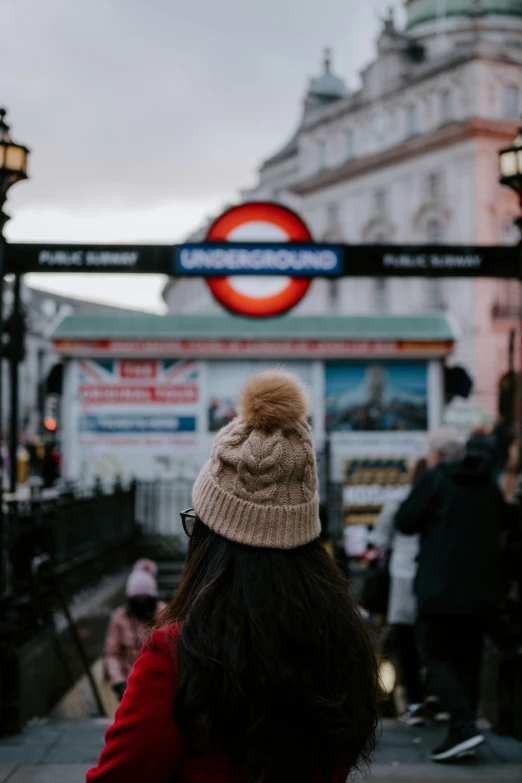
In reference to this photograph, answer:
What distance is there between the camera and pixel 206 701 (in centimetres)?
184

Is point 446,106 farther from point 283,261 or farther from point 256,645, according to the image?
point 256,645

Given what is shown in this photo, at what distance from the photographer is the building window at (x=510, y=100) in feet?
164

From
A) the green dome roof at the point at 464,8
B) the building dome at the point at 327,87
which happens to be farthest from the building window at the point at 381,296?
the building dome at the point at 327,87

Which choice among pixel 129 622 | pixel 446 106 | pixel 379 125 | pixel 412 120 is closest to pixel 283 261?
pixel 129 622

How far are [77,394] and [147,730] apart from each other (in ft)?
43.2

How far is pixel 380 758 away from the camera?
18.9 feet

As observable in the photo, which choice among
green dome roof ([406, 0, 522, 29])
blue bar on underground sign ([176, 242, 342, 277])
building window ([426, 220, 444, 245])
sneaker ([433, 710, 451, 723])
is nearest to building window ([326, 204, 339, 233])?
building window ([426, 220, 444, 245])

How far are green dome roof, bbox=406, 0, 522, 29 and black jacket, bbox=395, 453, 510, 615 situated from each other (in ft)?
177

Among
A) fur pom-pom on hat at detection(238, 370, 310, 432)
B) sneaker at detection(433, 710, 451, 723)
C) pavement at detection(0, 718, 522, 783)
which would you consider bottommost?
sneaker at detection(433, 710, 451, 723)

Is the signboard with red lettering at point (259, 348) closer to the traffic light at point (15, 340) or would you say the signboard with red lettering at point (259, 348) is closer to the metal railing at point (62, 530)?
the metal railing at point (62, 530)

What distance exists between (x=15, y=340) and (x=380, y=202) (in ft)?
159

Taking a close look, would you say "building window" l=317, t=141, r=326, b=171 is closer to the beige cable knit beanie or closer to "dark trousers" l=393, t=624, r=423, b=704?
"dark trousers" l=393, t=624, r=423, b=704

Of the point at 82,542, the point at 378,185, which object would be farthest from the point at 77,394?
the point at 378,185

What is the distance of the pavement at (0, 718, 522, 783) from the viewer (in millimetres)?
5293
